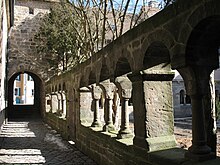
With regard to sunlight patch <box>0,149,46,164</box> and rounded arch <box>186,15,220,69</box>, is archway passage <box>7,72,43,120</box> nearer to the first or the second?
sunlight patch <box>0,149,46,164</box>

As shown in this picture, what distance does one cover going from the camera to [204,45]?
2549 millimetres

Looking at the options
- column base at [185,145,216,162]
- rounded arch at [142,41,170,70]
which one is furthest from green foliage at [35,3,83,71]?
column base at [185,145,216,162]

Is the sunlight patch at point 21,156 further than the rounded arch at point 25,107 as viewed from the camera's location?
No

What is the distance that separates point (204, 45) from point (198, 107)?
60 cm

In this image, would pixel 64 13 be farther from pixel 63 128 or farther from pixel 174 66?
pixel 174 66

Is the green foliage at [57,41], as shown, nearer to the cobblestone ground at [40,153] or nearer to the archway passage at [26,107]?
the archway passage at [26,107]

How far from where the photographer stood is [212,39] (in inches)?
100

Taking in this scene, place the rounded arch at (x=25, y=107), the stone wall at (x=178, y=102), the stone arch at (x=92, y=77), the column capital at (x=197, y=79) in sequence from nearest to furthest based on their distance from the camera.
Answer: the column capital at (x=197, y=79) < the stone arch at (x=92, y=77) < the rounded arch at (x=25, y=107) < the stone wall at (x=178, y=102)

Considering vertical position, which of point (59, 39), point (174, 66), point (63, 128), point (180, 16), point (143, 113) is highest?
point (59, 39)

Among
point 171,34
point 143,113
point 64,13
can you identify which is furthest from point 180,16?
point 64,13

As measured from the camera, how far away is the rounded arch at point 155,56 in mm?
3187

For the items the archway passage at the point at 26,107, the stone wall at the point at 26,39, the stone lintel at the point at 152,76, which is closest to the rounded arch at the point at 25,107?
the archway passage at the point at 26,107

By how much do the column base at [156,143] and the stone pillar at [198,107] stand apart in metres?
0.63

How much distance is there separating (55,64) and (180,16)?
14.0 meters
